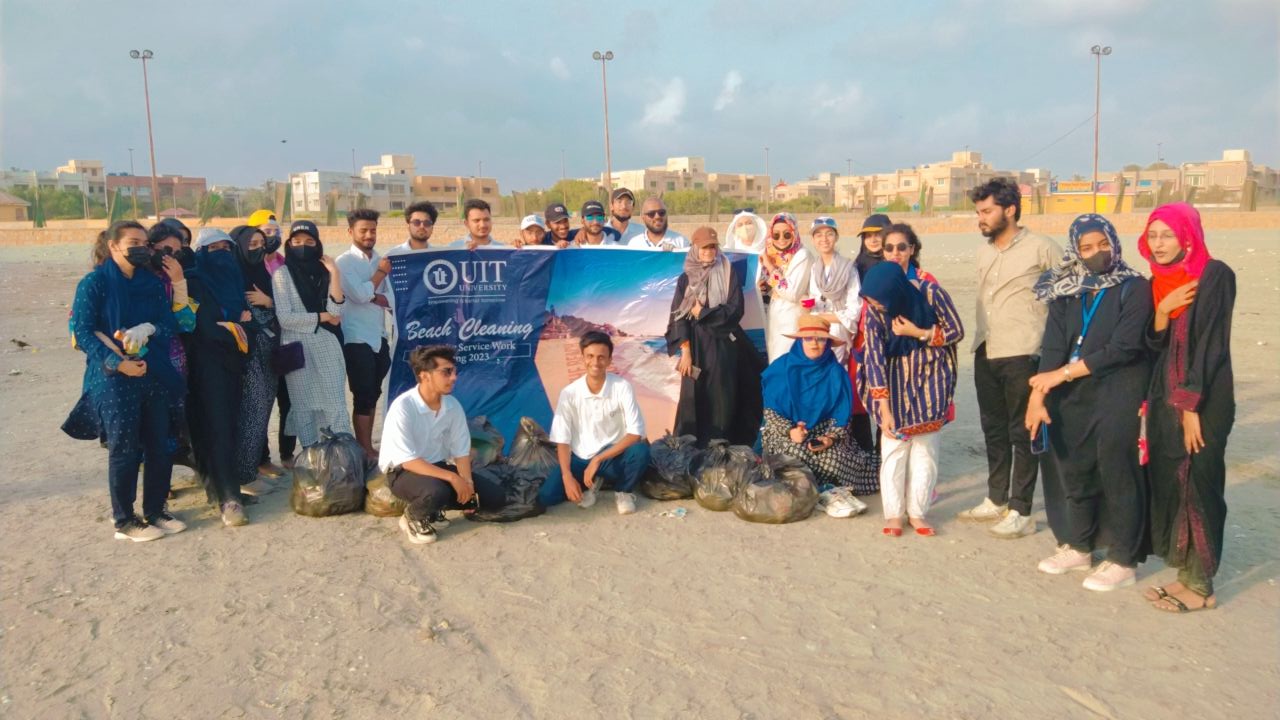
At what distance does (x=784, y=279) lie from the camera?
20.1 feet

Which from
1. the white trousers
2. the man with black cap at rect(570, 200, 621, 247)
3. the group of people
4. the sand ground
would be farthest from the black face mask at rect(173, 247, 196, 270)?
the white trousers

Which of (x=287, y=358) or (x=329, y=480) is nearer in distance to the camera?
(x=329, y=480)

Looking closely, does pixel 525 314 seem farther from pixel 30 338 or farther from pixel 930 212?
pixel 930 212

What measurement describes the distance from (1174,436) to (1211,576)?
2.12 ft

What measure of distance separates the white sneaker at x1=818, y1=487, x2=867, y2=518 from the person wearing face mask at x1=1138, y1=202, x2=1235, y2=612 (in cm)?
160

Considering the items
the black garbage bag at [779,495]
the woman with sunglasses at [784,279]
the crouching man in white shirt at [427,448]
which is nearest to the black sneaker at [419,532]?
the crouching man in white shirt at [427,448]

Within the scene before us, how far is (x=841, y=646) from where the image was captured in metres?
3.79

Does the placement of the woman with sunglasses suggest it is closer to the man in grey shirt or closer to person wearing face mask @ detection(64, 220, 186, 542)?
the man in grey shirt

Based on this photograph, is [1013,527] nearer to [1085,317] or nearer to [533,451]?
[1085,317]

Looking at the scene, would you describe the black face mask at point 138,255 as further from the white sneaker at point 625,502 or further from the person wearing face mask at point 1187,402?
the person wearing face mask at point 1187,402

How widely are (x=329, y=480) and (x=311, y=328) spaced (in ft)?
3.32

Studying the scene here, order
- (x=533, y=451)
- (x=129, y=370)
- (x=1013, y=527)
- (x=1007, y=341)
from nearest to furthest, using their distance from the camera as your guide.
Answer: (x=129, y=370)
(x=1007, y=341)
(x=1013, y=527)
(x=533, y=451)

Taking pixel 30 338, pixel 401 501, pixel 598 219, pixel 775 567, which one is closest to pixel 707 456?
pixel 775 567

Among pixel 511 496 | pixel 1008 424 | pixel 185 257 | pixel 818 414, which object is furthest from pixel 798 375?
pixel 185 257
